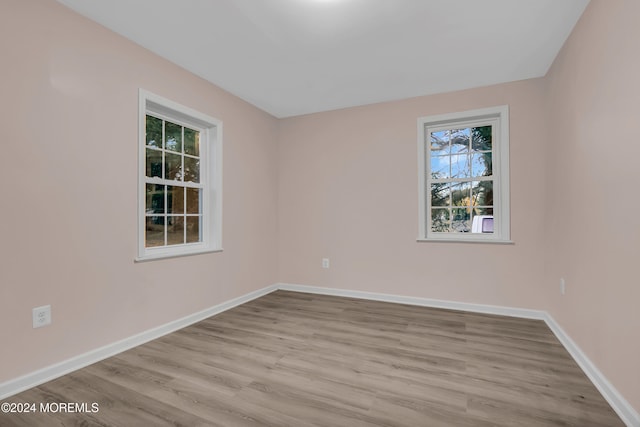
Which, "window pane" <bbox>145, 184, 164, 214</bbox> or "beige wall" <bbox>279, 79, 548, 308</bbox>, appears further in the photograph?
"beige wall" <bbox>279, 79, 548, 308</bbox>

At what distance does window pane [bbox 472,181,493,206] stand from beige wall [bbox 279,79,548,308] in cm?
25

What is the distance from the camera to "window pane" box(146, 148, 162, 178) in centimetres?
279

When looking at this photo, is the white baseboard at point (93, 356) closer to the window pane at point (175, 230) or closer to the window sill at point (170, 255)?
the window sill at point (170, 255)

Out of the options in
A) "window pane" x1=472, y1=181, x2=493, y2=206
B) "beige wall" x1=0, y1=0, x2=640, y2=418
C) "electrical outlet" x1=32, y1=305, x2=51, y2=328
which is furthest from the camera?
"window pane" x1=472, y1=181, x2=493, y2=206

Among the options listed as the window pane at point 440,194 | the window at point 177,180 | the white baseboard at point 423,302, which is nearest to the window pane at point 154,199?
the window at point 177,180

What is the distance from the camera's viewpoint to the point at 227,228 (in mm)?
3549

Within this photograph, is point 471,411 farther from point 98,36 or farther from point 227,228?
point 98,36

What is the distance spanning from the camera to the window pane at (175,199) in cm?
299

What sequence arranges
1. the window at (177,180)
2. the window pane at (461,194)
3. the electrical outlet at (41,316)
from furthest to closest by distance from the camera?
the window pane at (461,194) < the window at (177,180) < the electrical outlet at (41,316)

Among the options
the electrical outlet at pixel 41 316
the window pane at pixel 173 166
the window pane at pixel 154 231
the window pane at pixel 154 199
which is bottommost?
the electrical outlet at pixel 41 316

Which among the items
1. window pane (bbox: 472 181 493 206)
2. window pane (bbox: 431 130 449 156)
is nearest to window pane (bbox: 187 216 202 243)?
window pane (bbox: 431 130 449 156)

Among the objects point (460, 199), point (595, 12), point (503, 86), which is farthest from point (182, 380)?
point (503, 86)

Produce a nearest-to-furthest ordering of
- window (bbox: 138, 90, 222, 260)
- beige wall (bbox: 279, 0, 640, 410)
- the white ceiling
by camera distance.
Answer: beige wall (bbox: 279, 0, 640, 410)
the white ceiling
window (bbox: 138, 90, 222, 260)

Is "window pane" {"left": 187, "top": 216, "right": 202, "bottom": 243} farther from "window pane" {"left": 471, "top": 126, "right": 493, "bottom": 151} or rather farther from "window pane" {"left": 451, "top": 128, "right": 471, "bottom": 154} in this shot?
"window pane" {"left": 471, "top": 126, "right": 493, "bottom": 151}
